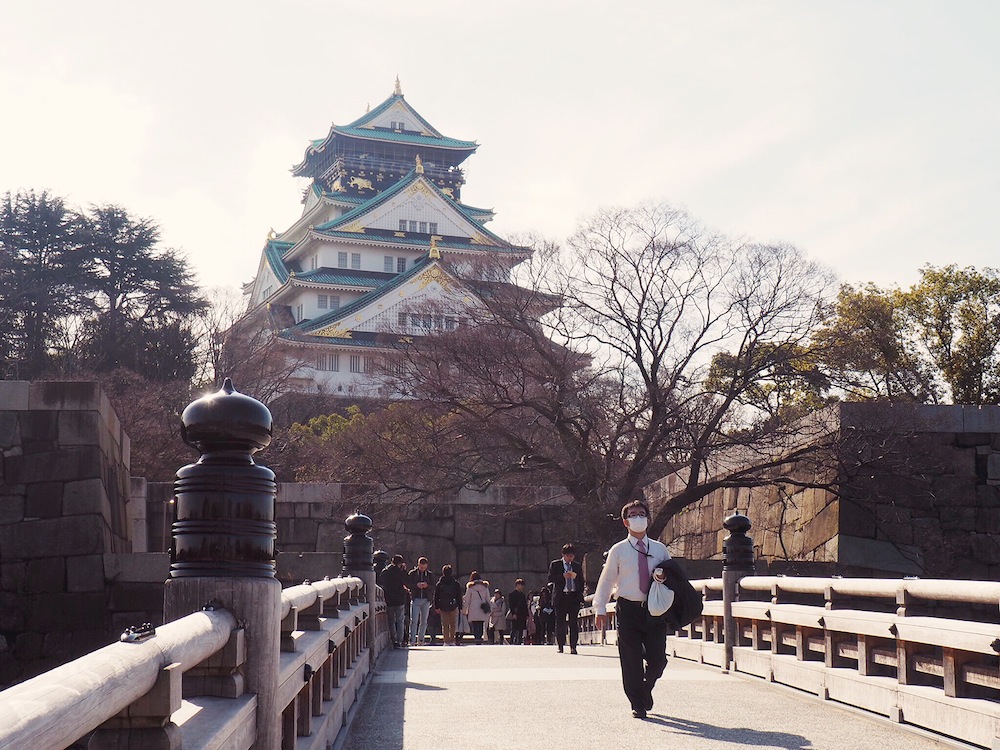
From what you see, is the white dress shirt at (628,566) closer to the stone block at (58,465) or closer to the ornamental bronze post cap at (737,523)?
the ornamental bronze post cap at (737,523)

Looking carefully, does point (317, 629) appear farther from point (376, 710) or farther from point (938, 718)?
point (938, 718)

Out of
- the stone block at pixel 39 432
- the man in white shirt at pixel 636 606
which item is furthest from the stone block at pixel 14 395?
the man in white shirt at pixel 636 606

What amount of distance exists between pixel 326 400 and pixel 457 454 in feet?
65.4

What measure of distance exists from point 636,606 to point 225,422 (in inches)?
192

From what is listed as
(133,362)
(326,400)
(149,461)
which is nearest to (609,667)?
(149,461)

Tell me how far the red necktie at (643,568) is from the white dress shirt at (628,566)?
2cm

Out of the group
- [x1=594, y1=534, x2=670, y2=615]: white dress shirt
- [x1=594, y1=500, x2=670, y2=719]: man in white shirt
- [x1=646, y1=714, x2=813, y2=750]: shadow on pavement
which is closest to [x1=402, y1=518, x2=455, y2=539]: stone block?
[x1=594, y1=500, x2=670, y2=719]: man in white shirt

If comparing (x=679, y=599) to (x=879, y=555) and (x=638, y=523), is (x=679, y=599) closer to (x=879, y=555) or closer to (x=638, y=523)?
(x=638, y=523)

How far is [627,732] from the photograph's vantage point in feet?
23.9

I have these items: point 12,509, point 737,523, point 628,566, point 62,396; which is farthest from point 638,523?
point 12,509

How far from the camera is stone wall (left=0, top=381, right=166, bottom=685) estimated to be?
1424cm

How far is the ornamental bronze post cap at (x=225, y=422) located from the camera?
159 inches

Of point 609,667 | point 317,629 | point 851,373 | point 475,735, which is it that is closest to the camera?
point 317,629

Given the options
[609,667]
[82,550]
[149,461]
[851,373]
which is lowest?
[609,667]
